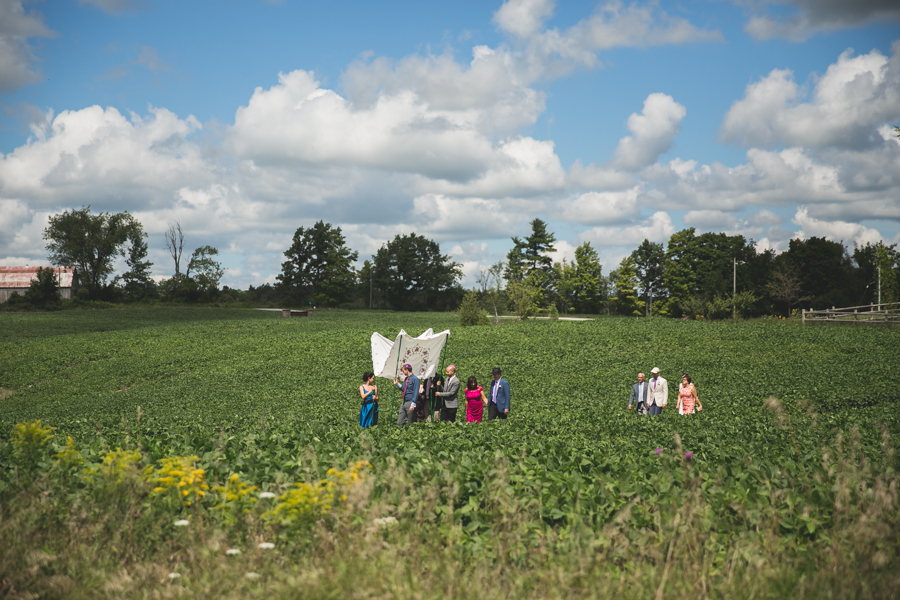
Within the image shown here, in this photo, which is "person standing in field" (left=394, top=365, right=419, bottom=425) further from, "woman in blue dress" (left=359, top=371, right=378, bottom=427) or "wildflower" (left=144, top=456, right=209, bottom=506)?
"wildflower" (left=144, top=456, right=209, bottom=506)

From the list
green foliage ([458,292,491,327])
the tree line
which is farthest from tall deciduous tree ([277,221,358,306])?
green foliage ([458,292,491,327])

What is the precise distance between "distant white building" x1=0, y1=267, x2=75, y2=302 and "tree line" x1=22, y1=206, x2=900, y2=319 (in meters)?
2.46

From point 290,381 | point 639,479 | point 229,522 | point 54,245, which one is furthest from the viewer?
point 54,245

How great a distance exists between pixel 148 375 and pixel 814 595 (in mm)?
29109

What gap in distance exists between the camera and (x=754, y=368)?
22406 mm

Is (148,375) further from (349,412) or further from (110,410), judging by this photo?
(349,412)

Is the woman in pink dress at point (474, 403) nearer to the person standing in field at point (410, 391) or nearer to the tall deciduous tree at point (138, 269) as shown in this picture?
the person standing in field at point (410, 391)

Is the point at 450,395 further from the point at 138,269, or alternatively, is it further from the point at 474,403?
the point at 138,269

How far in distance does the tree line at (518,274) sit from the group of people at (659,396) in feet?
160

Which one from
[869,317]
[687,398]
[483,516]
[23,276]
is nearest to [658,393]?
[687,398]

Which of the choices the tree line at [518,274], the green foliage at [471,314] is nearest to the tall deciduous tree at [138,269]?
the tree line at [518,274]

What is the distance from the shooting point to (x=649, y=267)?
91625mm

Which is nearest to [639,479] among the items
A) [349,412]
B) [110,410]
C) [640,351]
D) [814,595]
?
[814,595]

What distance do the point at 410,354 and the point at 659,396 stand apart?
269 inches
